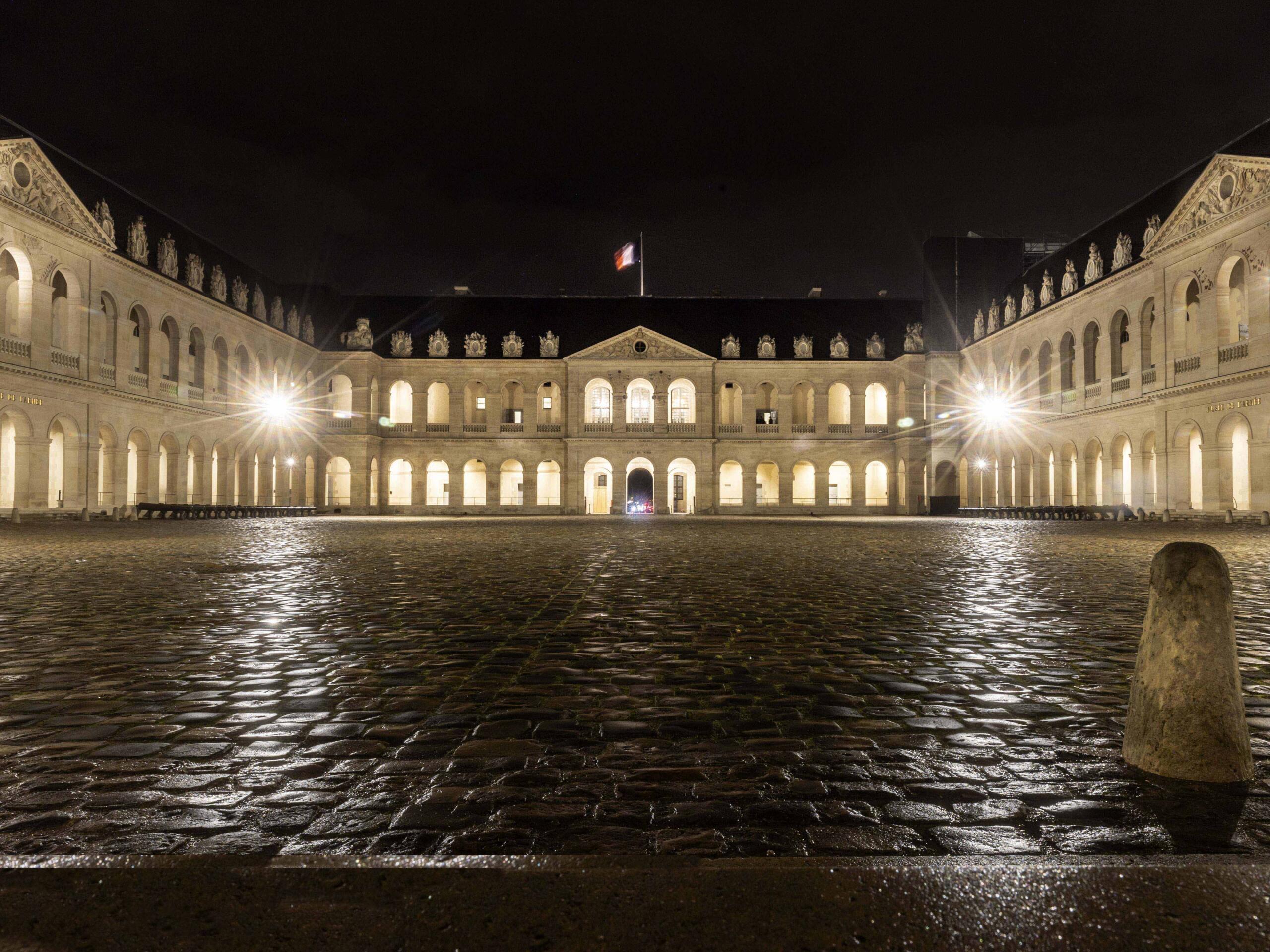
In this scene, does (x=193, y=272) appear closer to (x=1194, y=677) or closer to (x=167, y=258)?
(x=167, y=258)

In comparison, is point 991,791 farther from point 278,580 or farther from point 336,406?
point 336,406

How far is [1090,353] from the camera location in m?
41.7

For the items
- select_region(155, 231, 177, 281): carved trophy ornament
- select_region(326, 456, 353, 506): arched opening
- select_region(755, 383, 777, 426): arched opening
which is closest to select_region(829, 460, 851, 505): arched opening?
select_region(755, 383, 777, 426): arched opening

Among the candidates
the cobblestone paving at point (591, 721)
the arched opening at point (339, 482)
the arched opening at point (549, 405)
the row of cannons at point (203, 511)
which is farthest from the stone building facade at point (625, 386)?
the cobblestone paving at point (591, 721)

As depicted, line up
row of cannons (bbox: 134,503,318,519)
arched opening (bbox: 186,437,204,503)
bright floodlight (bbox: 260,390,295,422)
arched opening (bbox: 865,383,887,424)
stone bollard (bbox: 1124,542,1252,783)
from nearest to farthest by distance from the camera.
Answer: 1. stone bollard (bbox: 1124,542,1252,783)
2. row of cannons (bbox: 134,503,318,519)
3. arched opening (bbox: 186,437,204,503)
4. bright floodlight (bbox: 260,390,295,422)
5. arched opening (bbox: 865,383,887,424)

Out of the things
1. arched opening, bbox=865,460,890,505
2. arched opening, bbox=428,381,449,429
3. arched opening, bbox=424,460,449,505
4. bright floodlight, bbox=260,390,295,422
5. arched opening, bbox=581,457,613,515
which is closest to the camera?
bright floodlight, bbox=260,390,295,422

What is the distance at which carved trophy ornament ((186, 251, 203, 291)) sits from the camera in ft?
135

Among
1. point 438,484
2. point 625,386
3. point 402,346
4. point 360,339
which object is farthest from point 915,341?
point 360,339

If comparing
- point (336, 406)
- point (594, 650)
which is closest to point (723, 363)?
point (336, 406)

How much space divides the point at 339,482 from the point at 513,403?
13.2 meters

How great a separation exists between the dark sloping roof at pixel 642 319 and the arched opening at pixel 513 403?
8.72 ft

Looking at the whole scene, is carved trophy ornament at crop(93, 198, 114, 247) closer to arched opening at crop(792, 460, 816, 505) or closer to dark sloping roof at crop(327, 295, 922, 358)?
dark sloping roof at crop(327, 295, 922, 358)

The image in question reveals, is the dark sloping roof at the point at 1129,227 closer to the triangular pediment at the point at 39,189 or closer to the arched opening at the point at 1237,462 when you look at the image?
the arched opening at the point at 1237,462

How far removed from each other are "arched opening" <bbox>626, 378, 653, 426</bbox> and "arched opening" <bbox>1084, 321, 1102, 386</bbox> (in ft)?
87.9
